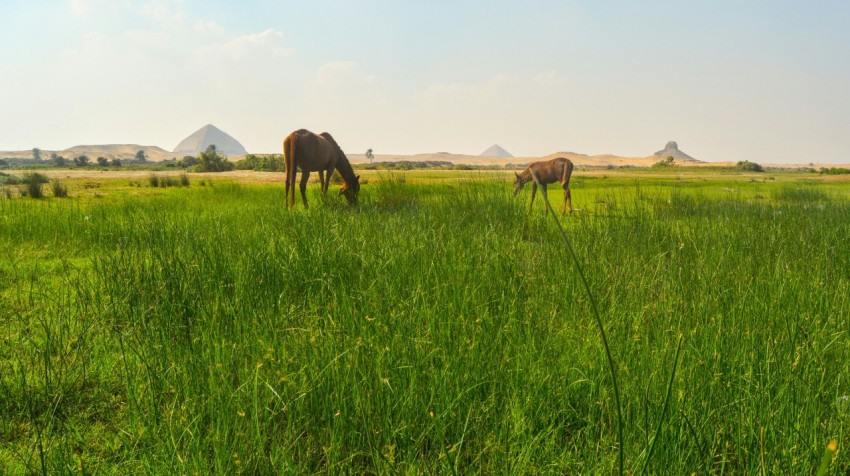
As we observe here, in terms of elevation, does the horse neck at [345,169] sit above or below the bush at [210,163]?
below

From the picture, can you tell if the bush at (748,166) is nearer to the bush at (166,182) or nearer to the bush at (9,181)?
the bush at (166,182)

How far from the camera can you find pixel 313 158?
10.6m

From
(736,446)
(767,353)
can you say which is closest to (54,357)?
(736,446)

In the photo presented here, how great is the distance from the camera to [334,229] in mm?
4902

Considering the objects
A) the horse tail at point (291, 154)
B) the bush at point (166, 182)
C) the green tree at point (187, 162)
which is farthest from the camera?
the green tree at point (187, 162)

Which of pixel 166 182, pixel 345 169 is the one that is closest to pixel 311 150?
pixel 345 169

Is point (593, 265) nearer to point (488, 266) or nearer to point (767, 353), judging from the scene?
point (488, 266)

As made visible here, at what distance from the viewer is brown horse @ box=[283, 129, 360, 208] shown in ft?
33.7

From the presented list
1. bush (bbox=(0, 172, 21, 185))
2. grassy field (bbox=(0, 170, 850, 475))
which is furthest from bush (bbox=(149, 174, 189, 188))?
grassy field (bbox=(0, 170, 850, 475))

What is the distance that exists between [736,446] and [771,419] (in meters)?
0.18

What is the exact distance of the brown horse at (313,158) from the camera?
10.3m

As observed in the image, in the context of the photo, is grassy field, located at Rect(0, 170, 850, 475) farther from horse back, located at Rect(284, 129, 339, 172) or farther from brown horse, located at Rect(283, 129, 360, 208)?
horse back, located at Rect(284, 129, 339, 172)

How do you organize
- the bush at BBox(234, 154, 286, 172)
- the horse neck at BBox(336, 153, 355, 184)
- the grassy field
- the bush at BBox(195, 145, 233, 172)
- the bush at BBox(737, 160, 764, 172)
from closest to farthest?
1. the grassy field
2. the horse neck at BBox(336, 153, 355, 184)
3. the bush at BBox(195, 145, 233, 172)
4. the bush at BBox(234, 154, 286, 172)
5. the bush at BBox(737, 160, 764, 172)

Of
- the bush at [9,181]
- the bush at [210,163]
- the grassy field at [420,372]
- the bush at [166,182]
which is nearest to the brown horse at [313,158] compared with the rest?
the grassy field at [420,372]
